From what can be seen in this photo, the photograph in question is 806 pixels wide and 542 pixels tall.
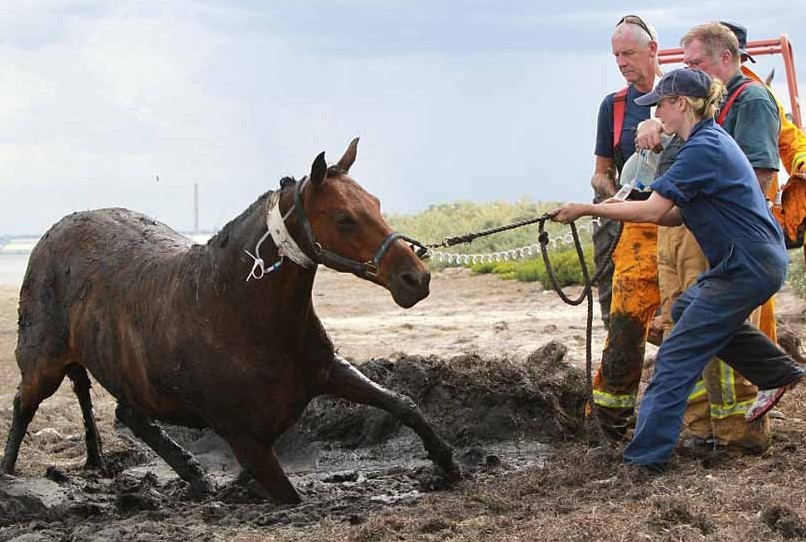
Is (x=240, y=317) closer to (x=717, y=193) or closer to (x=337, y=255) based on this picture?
(x=337, y=255)

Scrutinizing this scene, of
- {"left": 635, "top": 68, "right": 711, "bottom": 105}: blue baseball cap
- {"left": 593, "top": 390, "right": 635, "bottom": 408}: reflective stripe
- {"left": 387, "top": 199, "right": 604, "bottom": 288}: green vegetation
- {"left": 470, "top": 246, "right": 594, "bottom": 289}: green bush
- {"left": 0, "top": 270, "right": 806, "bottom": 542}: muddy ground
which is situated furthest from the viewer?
{"left": 387, "top": 199, "right": 604, "bottom": 288}: green vegetation

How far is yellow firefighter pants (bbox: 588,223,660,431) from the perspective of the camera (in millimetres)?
7684

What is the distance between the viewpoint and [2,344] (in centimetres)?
1506

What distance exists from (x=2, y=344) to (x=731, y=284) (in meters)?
10.4

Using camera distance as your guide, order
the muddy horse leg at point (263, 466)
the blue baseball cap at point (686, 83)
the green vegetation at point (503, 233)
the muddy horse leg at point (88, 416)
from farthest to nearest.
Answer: the green vegetation at point (503, 233), the muddy horse leg at point (88, 416), the muddy horse leg at point (263, 466), the blue baseball cap at point (686, 83)

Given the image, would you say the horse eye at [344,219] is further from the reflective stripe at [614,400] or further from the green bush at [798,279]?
the green bush at [798,279]

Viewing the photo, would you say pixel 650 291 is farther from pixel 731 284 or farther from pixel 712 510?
pixel 712 510

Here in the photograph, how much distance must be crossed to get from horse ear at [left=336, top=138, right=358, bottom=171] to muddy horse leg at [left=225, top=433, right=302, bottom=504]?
4.67 ft

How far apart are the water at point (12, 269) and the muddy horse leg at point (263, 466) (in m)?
14.6

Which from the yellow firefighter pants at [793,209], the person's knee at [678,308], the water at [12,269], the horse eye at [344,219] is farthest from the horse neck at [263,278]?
the water at [12,269]

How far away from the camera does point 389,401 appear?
725cm

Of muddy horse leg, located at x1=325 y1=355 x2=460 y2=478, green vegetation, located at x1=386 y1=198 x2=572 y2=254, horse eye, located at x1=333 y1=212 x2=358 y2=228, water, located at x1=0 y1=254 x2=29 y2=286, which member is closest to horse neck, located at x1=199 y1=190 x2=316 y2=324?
horse eye, located at x1=333 y1=212 x2=358 y2=228

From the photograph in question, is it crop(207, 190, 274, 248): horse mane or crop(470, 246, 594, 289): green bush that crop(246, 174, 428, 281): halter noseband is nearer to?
crop(207, 190, 274, 248): horse mane

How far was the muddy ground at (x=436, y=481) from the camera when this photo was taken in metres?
5.74
